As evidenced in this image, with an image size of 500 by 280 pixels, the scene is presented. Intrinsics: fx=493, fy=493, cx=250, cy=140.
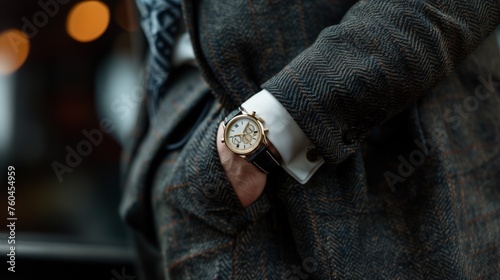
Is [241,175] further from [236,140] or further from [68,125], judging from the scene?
[68,125]

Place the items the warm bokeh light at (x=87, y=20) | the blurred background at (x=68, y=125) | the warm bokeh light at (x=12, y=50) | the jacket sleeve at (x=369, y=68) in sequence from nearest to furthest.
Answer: the jacket sleeve at (x=369, y=68) < the blurred background at (x=68, y=125) < the warm bokeh light at (x=12, y=50) < the warm bokeh light at (x=87, y=20)

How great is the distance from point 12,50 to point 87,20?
1.20ft

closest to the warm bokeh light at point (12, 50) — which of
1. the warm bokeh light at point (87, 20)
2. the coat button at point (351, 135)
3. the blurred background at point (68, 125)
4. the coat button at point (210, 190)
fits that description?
the blurred background at point (68, 125)

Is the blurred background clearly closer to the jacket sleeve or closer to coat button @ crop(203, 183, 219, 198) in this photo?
coat button @ crop(203, 183, 219, 198)

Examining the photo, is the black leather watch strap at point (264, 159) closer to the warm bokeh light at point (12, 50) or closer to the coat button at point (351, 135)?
the coat button at point (351, 135)

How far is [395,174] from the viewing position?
86 centimetres

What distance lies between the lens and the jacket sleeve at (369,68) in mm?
743

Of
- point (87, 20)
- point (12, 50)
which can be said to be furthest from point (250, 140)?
point (87, 20)

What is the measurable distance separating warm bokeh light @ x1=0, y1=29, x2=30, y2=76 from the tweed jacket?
2.76 feet

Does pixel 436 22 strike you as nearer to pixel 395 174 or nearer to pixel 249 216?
pixel 395 174

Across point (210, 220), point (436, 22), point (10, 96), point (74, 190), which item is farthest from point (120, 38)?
point (436, 22)

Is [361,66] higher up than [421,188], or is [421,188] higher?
[361,66]

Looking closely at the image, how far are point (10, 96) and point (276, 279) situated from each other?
3.95 ft

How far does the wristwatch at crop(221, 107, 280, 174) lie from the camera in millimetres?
761
